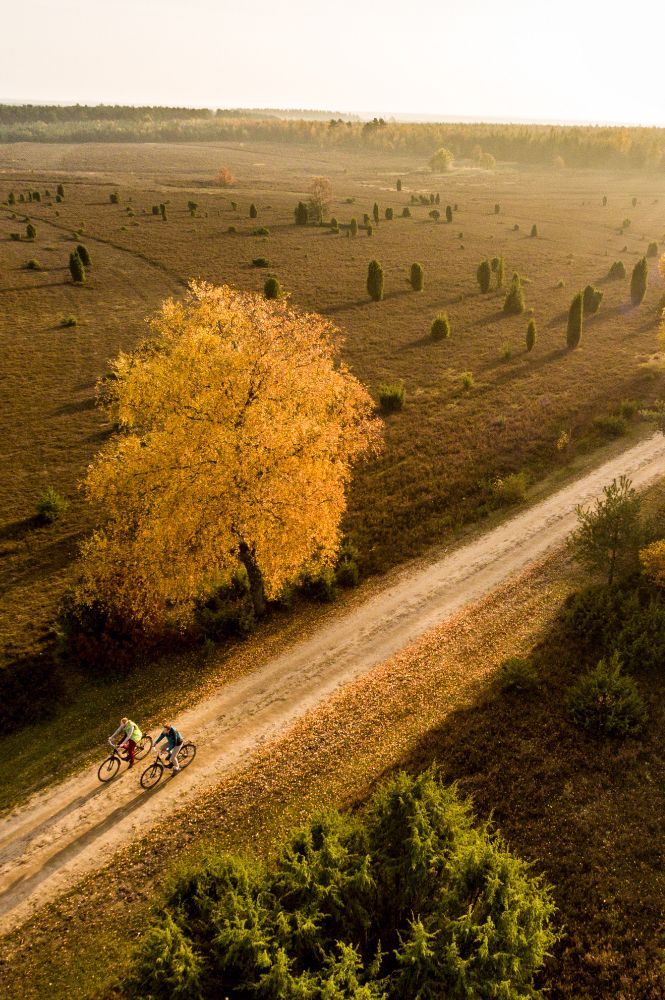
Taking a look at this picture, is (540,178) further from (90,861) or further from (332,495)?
(90,861)

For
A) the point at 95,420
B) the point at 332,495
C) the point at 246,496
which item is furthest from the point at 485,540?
the point at 95,420

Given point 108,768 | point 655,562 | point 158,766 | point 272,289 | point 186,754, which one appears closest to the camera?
point 158,766

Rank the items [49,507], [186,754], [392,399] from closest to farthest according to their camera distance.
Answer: [186,754] → [49,507] → [392,399]

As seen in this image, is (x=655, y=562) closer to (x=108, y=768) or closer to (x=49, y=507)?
(x=108, y=768)

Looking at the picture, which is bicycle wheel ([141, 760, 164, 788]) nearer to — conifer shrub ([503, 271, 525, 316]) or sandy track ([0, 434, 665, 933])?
sandy track ([0, 434, 665, 933])

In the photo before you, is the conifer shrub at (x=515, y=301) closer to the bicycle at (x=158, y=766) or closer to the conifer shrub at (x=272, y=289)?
the conifer shrub at (x=272, y=289)

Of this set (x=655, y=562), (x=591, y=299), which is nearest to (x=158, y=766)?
(x=655, y=562)

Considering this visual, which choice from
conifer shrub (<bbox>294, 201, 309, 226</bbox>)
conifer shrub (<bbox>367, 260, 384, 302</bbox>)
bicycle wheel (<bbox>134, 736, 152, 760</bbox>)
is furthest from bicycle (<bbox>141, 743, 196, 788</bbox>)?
conifer shrub (<bbox>294, 201, 309, 226</bbox>)
